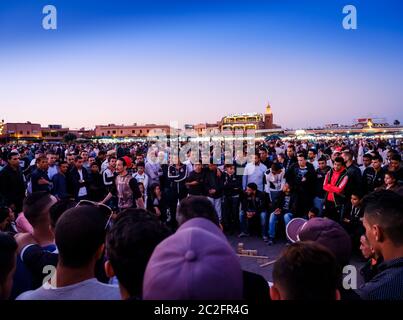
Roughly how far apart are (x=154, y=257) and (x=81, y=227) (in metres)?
0.96

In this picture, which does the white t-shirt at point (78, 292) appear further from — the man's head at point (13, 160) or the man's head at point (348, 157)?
the man's head at point (348, 157)

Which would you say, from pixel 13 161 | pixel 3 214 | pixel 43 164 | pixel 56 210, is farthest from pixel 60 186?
pixel 56 210

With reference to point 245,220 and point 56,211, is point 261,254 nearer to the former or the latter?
point 245,220

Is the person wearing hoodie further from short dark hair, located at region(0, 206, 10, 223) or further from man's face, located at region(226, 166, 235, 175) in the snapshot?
short dark hair, located at region(0, 206, 10, 223)

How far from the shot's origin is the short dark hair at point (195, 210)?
2383 millimetres

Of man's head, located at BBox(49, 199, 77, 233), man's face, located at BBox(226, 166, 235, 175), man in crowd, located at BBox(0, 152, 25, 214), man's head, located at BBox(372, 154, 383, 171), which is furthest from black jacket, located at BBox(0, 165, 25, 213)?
man's head, located at BBox(372, 154, 383, 171)

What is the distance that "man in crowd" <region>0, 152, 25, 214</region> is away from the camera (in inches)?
246

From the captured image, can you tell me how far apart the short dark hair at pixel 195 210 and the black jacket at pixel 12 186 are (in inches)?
215

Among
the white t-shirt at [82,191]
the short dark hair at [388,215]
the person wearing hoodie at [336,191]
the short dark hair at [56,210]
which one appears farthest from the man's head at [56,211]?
the person wearing hoodie at [336,191]

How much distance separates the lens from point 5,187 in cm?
626

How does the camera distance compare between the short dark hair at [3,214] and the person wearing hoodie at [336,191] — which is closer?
the short dark hair at [3,214]

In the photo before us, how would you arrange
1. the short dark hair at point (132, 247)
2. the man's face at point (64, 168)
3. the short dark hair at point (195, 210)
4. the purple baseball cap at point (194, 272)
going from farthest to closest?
the man's face at point (64, 168) → the short dark hair at point (195, 210) → the short dark hair at point (132, 247) → the purple baseball cap at point (194, 272)
